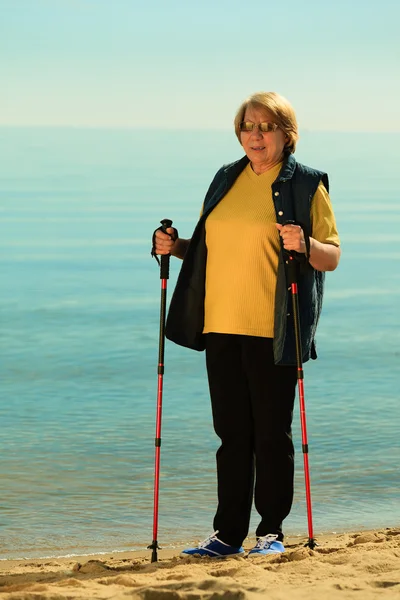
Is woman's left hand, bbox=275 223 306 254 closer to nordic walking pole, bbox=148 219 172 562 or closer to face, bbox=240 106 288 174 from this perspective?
face, bbox=240 106 288 174

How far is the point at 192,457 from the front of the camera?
6746 millimetres

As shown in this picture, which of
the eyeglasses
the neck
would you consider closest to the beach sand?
the neck

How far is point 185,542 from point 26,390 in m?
3.77

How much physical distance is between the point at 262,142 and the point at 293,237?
0.41 metres

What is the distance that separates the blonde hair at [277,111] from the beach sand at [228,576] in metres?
1.48

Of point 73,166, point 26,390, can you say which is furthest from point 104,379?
point 73,166

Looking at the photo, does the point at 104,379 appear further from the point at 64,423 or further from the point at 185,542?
the point at 185,542

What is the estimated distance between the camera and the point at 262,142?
→ 441 centimetres

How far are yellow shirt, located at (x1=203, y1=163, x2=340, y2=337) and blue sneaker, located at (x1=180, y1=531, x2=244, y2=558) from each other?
2.66ft

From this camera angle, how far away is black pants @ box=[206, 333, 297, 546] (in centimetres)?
443

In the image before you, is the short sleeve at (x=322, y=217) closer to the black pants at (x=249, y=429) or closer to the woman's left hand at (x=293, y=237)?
the woman's left hand at (x=293, y=237)

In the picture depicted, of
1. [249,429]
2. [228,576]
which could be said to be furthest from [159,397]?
[228,576]

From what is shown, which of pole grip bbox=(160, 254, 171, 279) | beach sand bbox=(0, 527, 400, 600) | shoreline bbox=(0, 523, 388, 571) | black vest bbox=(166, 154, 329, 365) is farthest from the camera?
shoreline bbox=(0, 523, 388, 571)

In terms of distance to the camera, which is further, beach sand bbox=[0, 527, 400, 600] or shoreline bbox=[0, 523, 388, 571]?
shoreline bbox=[0, 523, 388, 571]
